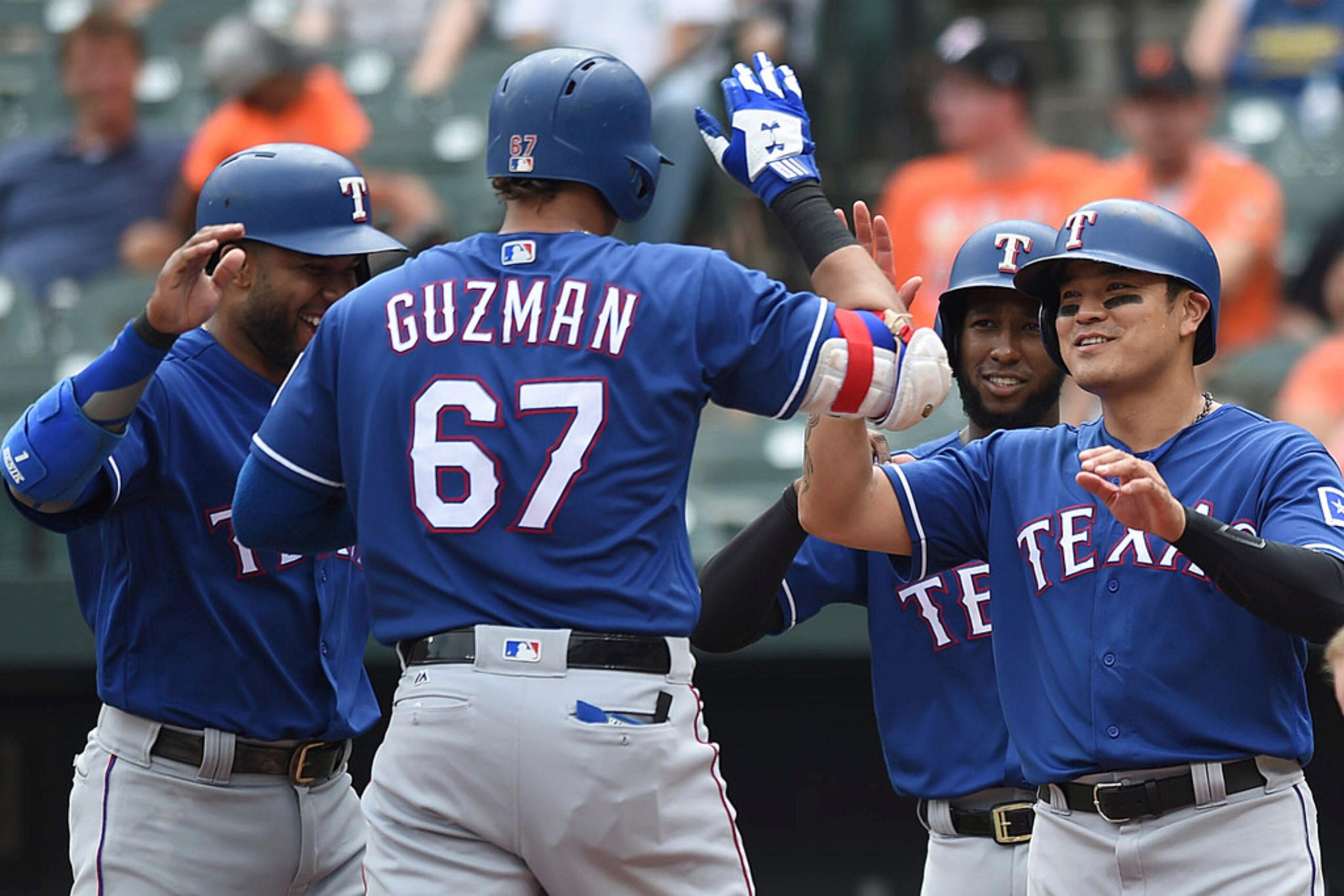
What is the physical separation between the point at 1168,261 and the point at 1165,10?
728 centimetres

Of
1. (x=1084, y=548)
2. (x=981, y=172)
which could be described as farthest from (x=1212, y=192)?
(x=1084, y=548)

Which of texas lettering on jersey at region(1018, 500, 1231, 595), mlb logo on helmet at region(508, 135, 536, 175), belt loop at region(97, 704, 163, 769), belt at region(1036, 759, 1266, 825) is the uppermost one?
mlb logo on helmet at region(508, 135, 536, 175)

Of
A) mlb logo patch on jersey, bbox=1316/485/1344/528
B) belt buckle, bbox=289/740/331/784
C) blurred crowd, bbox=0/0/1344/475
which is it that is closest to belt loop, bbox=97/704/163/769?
belt buckle, bbox=289/740/331/784

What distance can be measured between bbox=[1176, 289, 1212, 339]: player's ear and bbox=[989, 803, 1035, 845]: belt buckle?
95 centimetres

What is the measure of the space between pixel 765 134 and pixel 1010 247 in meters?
0.97

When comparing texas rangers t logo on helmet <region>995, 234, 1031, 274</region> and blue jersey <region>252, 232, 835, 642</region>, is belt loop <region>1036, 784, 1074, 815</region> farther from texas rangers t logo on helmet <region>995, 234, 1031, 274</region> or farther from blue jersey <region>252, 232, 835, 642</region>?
texas rangers t logo on helmet <region>995, 234, 1031, 274</region>

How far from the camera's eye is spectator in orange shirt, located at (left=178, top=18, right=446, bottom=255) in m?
7.30

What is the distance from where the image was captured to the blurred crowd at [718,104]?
6.75 m

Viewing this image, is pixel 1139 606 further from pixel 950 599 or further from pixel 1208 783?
pixel 950 599

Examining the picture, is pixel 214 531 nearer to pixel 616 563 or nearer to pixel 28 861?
pixel 616 563

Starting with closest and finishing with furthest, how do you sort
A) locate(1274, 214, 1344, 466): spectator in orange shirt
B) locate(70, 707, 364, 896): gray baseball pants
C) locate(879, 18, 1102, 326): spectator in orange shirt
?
locate(70, 707, 364, 896): gray baseball pants → locate(1274, 214, 1344, 466): spectator in orange shirt → locate(879, 18, 1102, 326): spectator in orange shirt

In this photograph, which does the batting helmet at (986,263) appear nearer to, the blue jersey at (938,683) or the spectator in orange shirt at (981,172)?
the blue jersey at (938,683)

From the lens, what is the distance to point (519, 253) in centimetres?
294

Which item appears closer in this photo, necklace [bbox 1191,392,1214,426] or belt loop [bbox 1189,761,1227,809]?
belt loop [bbox 1189,761,1227,809]
